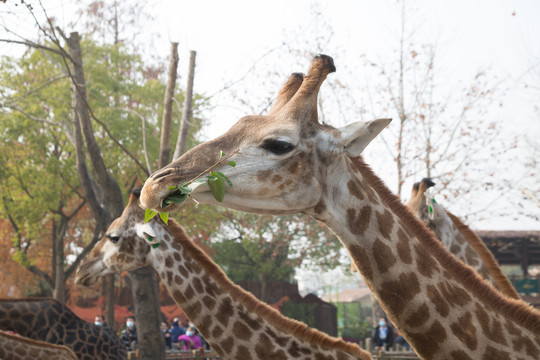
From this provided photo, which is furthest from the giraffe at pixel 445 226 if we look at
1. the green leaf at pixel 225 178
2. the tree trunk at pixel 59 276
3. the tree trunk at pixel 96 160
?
the tree trunk at pixel 59 276

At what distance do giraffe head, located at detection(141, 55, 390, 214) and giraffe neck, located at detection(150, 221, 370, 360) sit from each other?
1804mm

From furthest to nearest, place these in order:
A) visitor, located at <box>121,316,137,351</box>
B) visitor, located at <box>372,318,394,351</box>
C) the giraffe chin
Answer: visitor, located at <box>372,318,394,351</box>
visitor, located at <box>121,316,137,351</box>
the giraffe chin

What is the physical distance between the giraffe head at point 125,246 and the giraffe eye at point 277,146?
3179 mm

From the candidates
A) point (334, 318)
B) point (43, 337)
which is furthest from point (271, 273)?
point (43, 337)

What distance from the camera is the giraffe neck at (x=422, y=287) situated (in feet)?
8.22

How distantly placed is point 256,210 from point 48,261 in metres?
24.3

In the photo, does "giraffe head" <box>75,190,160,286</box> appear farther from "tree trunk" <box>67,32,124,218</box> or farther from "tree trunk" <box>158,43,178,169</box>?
"tree trunk" <box>67,32,124,218</box>

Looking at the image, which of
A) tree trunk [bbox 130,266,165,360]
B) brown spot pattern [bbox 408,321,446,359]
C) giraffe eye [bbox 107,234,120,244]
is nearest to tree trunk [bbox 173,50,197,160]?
tree trunk [bbox 130,266,165,360]

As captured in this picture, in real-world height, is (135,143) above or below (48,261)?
above

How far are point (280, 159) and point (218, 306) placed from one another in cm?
236

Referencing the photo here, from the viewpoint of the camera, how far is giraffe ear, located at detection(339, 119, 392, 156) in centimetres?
262

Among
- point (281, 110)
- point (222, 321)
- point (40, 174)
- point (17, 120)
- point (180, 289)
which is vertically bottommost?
point (222, 321)

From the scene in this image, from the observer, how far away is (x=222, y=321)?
4621mm

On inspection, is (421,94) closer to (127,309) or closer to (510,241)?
(510,241)
